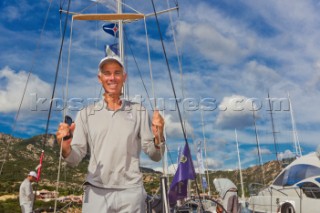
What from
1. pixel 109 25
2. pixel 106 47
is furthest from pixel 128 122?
pixel 109 25

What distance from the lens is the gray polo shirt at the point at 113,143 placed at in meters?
3.39

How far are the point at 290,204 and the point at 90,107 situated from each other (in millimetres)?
8816

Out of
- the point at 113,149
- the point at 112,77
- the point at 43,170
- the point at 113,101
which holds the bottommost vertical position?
the point at 113,149

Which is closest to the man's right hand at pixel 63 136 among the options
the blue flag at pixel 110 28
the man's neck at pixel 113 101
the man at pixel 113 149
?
the man at pixel 113 149

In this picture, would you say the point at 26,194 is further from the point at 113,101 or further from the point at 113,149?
the point at 113,149

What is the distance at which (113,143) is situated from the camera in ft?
11.2

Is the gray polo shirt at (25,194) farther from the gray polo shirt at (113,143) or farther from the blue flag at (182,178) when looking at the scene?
the gray polo shirt at (113,143)

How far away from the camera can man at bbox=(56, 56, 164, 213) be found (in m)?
3.37

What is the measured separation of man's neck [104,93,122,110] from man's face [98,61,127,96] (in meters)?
0.03

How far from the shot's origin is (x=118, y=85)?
3.72 m

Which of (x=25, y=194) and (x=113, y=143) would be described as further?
(x=25, y=194)

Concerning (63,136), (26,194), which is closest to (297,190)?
(26,194)

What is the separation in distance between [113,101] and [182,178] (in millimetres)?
5668

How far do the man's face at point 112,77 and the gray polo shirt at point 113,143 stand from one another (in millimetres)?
151
